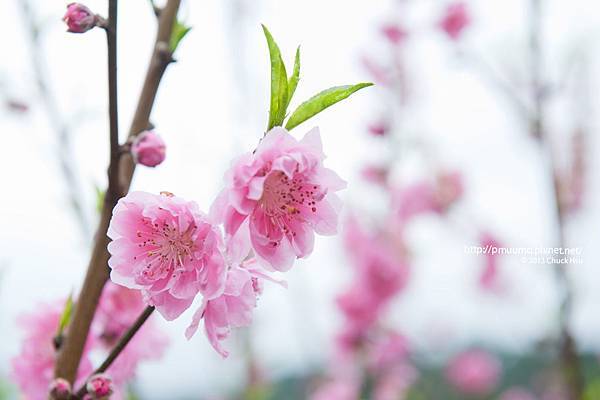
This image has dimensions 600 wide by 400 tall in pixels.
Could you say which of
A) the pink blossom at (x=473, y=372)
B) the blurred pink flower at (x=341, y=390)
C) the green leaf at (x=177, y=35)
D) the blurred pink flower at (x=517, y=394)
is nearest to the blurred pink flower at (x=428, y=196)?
the blurred pink flower at (x=341, y=390)

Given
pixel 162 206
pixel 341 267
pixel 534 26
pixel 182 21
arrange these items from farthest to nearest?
pixel 341 267
pixel 534 26
pixel 182 21
pixel 162 206

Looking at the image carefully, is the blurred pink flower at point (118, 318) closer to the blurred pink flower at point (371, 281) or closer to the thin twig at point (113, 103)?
the thin twig at point (113, 103)

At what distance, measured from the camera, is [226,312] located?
1.76 ft

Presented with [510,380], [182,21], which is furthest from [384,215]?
[182,21]

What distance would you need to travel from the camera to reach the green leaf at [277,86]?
20.5 inches

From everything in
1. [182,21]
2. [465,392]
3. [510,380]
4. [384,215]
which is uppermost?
[182,21]

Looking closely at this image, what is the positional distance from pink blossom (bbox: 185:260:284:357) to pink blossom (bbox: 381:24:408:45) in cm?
208

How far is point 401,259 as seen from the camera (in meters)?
2.55

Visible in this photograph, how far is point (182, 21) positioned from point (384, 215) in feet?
6.34

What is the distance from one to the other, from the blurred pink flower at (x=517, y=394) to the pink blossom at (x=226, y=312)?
300cm

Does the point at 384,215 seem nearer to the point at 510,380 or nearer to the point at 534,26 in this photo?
the point at 534,26

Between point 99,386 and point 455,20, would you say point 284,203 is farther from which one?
point 455,20

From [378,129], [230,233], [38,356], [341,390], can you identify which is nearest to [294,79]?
[230,233]

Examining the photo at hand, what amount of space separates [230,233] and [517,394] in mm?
3082
